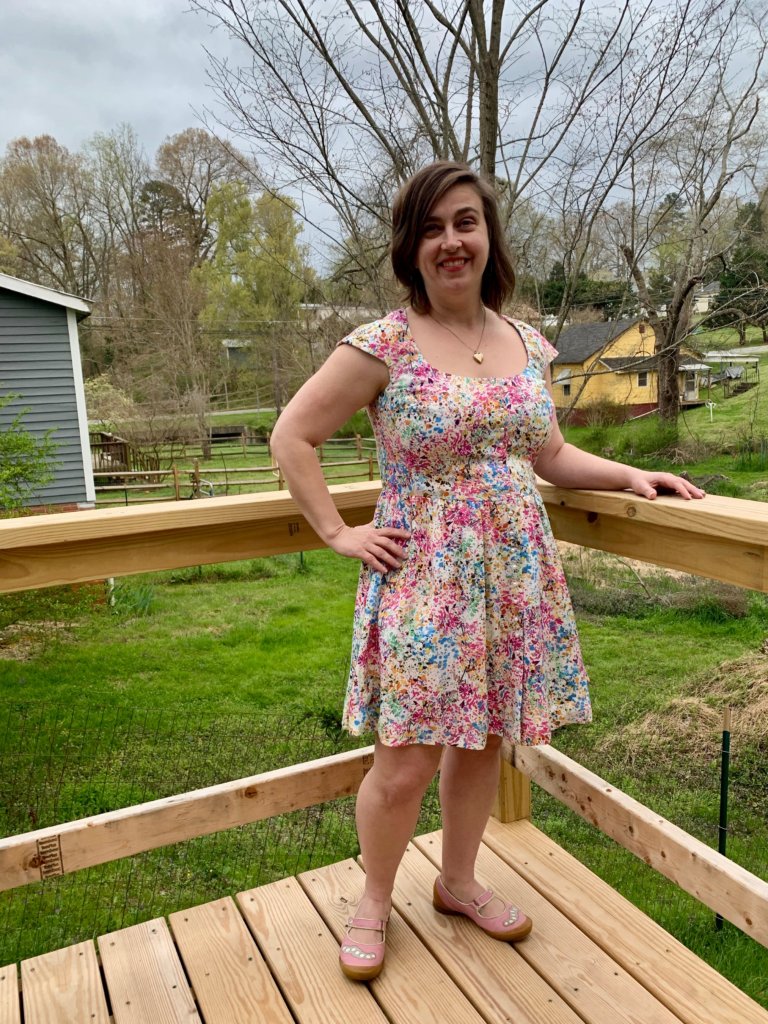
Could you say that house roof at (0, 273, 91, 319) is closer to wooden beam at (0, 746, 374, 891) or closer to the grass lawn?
the grass lawn

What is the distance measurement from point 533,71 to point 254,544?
342cm

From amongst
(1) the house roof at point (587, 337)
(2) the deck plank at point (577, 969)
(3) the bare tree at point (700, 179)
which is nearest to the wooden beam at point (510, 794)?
(2) the deck plank at point (577, 969)

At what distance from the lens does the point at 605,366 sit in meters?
5.41

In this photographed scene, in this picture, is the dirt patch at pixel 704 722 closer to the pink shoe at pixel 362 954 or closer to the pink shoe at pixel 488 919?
the pink shoe at pixel 488 919

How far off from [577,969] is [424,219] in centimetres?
138

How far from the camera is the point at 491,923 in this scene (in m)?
1.53

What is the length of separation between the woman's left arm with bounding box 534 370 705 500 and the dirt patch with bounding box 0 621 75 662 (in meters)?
6.57

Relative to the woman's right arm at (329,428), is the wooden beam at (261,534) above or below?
below

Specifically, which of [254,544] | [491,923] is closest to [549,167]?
[254,544]

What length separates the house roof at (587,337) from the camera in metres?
5.19

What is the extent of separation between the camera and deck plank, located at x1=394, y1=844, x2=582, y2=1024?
1336 millimetres

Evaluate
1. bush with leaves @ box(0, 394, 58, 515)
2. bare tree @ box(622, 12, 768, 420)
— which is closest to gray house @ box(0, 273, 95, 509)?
bush with leaves @ box(0, 394, 58, 515)

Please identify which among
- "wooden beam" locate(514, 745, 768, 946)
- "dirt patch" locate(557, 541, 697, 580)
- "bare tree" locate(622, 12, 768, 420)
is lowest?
"dirt patch" locate(557, 541, 697, 580)

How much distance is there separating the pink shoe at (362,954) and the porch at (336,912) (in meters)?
0.02
